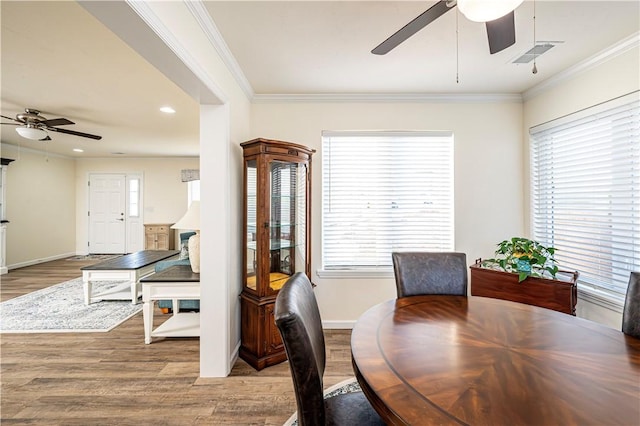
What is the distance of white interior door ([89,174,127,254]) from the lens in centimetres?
740

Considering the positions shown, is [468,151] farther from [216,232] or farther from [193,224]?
[193,224]

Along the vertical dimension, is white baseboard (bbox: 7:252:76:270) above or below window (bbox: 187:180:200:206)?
below

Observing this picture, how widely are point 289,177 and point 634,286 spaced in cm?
238

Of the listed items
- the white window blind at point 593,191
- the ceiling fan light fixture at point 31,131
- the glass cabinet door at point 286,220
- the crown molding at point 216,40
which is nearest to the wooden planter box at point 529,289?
the white window blind at point 593,191

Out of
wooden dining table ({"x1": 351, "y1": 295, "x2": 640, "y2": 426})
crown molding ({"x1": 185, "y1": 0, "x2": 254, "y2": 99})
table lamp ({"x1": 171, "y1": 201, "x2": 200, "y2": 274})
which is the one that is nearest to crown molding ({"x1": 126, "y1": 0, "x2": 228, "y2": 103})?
crown molding ({"x1": 185, "y1": 0, "x2": 254, "y2": 99})

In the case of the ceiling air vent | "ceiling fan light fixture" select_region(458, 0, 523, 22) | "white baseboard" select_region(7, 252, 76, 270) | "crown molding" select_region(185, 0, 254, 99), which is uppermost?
the ceiling air vent

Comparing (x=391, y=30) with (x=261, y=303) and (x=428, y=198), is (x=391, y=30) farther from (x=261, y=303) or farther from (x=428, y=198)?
(x=261, y=303)

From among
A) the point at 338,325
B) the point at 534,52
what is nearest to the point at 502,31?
the point at 534,52

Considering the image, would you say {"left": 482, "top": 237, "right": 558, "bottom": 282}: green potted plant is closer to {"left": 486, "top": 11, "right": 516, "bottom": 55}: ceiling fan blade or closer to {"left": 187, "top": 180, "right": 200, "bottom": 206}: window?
{"left": 486, "top": 11, "right": 516, "bottom": 55}: ceiling fan blade

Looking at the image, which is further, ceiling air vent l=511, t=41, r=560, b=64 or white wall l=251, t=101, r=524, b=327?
white wall l=251, t=101, r=524, b=327

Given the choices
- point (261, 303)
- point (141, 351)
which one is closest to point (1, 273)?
point (141, 351)

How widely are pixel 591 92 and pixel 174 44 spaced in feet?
10.5

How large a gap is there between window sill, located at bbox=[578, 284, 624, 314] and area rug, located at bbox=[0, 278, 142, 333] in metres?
4.76

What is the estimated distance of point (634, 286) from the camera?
1462 millimetres
